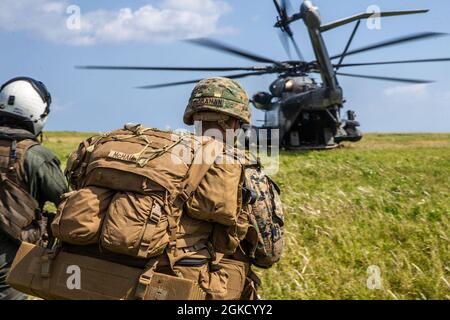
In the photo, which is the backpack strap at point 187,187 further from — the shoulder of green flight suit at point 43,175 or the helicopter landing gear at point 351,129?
the helicopter landing gear at point 351,129

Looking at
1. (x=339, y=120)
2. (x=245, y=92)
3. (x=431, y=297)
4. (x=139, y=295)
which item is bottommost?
(x=339, y=120)

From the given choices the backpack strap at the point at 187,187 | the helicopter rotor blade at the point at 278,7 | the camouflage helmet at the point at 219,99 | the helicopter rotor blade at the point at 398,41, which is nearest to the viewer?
the backpack strap at the point at 187,187

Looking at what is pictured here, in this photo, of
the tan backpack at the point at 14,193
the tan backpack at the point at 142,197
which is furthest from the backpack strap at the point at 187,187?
the tan backpack at the point at 14,193

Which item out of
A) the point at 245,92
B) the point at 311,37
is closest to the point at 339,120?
the point at 311,37

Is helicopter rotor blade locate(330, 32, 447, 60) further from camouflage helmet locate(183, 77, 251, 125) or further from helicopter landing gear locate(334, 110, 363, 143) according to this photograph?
camouflage helmet locate(183, 77, 251, 125)

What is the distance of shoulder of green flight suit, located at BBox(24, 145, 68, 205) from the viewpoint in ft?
14.1

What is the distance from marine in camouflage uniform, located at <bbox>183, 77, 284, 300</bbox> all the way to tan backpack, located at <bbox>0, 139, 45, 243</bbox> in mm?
1417

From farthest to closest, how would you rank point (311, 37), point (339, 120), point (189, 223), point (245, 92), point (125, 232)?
point (339, 120), point (311, 37), point (245, 92), point (189, 223), point (125, 232)

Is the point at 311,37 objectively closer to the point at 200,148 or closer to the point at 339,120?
the point at 339,120

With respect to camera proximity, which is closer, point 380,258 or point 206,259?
point 206,259

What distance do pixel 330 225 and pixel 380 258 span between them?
1.25 m

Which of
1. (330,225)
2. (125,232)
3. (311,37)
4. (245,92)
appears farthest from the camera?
(311,37)

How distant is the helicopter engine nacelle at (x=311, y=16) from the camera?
19.8 meters
